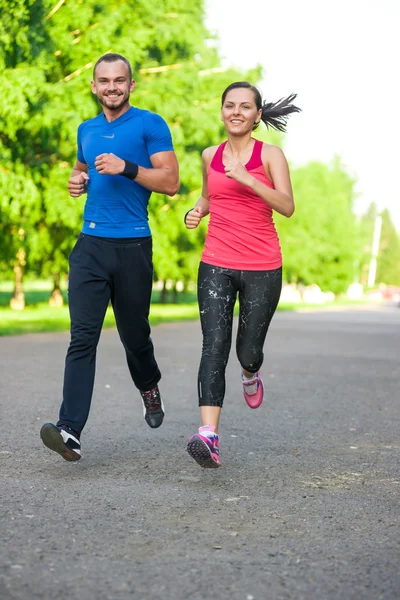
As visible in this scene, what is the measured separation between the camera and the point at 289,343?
57.5ft

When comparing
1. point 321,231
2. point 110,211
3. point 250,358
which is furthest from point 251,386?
point 321,231

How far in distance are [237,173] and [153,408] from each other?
1.58 m

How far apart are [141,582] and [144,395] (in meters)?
2.72

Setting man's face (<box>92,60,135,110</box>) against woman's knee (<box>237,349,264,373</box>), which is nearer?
man's face (<box>92,60,135,110</box>)

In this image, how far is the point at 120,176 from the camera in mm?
5473

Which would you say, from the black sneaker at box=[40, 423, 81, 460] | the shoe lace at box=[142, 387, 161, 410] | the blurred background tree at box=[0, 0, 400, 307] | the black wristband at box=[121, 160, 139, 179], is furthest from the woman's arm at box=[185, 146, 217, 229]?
the blurred background tree at box=[0, 0, 400, 307]

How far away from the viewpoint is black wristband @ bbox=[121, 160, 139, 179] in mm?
5211

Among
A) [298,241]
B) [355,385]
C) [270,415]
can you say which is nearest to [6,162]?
[355,385]

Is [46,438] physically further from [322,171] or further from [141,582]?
[322,171]

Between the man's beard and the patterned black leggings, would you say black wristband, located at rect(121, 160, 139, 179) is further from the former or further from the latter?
the patterned black leggings

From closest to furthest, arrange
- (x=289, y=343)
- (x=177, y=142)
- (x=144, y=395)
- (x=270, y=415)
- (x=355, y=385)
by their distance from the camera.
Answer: (x=144, y=395) < (x=270, y=415) < (x=355, y=385) < (x=289, y=343) < (x=177, y=142)

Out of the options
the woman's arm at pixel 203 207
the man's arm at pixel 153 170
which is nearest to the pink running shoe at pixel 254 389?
the woman's arm at pixel 203 207

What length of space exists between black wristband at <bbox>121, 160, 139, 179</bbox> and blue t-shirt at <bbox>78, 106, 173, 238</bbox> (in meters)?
0.20

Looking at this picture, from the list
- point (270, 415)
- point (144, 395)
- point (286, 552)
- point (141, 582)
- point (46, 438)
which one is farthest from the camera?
point (270, 415)
